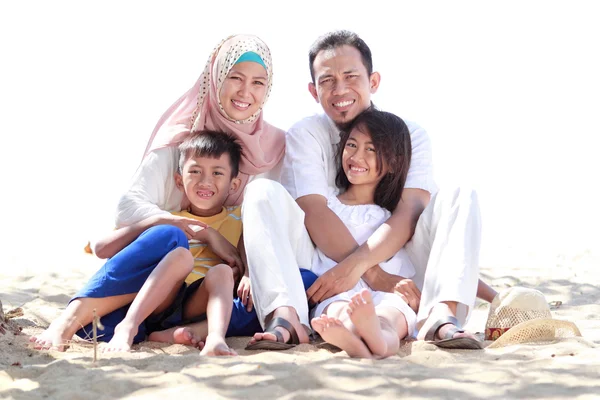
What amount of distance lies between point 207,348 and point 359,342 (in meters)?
0.63

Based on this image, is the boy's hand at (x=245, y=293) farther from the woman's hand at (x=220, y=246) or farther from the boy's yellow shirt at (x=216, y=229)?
the boy's yellow shirt at (x=216, y=229)

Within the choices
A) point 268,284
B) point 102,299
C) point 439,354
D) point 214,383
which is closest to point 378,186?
point 268,284

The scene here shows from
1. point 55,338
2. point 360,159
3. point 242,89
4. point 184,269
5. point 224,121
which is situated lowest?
point 55,338

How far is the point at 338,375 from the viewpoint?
8.24 ft

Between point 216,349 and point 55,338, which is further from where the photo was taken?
point 55,338

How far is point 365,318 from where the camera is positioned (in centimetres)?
306

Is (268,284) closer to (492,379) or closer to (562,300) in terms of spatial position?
(492,379)

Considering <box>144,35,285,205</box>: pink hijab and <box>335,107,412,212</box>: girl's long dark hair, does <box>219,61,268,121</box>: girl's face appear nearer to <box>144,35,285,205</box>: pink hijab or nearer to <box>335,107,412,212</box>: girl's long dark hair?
<box>144,35,285,205</box>: pink hijab

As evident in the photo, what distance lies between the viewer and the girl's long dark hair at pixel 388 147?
4.07 metres

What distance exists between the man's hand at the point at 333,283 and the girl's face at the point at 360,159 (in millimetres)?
561

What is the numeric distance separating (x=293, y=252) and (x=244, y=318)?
0.41 m

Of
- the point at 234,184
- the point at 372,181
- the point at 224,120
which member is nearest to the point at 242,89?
the point at 224,120

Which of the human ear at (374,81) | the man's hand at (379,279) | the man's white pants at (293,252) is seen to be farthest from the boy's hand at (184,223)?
the human ear at (374,81)

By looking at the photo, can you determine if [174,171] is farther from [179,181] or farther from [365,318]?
[365,318]
